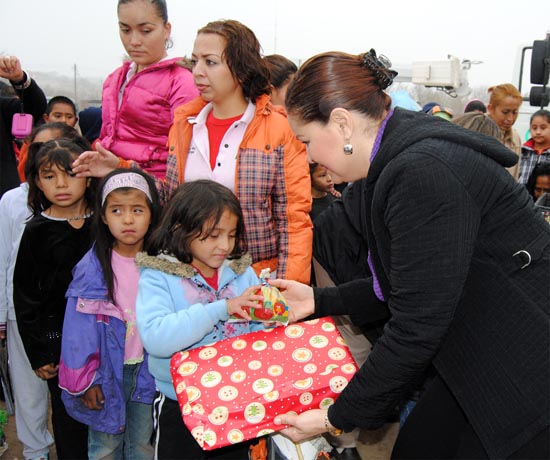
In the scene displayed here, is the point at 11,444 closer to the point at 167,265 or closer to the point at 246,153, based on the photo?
the point at 167,265

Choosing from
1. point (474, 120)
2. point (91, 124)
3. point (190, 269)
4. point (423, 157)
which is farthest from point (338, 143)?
point (91, 124)

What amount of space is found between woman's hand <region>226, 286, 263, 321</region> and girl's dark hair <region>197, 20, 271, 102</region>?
120 cm

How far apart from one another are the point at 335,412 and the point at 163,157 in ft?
5.84

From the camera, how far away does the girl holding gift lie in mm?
1795

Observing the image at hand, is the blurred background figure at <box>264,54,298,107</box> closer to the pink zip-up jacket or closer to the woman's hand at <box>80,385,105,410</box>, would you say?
the pink zip-up jacket

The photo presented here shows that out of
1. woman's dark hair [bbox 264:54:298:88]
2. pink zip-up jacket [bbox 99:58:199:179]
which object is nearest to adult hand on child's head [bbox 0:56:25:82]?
pink zip-up jacket [bbox 99:58:199:179]

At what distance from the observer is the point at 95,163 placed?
96.9 inches

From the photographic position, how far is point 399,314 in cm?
132

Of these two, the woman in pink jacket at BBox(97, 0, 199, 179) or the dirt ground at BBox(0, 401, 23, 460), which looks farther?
the dirt ground at BBox(0, 401, 23, 460)

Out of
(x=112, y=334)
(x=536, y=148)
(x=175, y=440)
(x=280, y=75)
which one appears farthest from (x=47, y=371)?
(x=536, y=148)

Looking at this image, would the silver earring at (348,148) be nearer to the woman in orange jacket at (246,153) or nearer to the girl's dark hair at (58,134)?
the woman in orange jacket at (246,153)

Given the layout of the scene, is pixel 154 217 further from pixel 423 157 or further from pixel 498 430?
pixel 498 430

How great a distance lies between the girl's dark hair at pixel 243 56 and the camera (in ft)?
8.14

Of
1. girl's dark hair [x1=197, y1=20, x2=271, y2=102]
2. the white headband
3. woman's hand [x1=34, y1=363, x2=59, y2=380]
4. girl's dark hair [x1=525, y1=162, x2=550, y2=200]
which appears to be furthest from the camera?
girl's dark hair [x1=525, y1=162, x2=550, y2=200]
